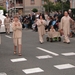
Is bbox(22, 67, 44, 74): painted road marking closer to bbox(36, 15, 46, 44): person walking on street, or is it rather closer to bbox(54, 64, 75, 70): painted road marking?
bbox(54, 64, 75, 70): painted road marking

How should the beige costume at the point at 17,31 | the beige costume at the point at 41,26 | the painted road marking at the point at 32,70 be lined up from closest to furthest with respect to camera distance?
the painted road marking at the point at 32,70 < the beige costume at the point at 17,31 < the beige costume at the point at 41,26

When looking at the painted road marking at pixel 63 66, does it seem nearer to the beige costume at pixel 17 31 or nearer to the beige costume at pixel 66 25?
the beige costume at pixel 17 31

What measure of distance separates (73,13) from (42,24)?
5.88m

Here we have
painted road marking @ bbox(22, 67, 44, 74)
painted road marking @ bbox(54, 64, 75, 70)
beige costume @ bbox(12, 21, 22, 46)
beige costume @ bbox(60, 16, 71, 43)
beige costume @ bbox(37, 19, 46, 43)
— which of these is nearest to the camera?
painted road marking @ bbox(22, 67, 44, 74)

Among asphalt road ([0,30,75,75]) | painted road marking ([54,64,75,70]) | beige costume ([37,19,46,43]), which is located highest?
beige costume ([37,19,46,43])

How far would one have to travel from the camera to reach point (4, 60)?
38.0 feet

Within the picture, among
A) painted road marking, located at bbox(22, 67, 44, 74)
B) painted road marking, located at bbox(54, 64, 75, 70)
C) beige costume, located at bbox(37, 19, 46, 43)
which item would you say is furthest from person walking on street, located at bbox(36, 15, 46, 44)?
painted road marking, located at bbox(22, 67, 44, 74)

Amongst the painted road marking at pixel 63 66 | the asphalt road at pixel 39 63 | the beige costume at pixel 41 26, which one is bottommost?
the asphalt road at pixel 39 63

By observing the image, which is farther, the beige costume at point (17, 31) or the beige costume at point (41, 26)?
the beige costume at point (41, 26)

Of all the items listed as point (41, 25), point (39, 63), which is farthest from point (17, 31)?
point (41, 25)

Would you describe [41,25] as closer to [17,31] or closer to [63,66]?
[17,31]

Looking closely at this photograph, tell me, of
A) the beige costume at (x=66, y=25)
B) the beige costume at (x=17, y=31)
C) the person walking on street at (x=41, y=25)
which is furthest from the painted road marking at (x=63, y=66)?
the person walking on street at (x=41, y=25)

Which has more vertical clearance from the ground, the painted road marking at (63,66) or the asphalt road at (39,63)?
the painted road marking at (63,66)

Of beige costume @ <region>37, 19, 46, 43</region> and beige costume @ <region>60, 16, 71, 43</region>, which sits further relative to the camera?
beige costume @ <region>37, 19, 46, 43</region>
